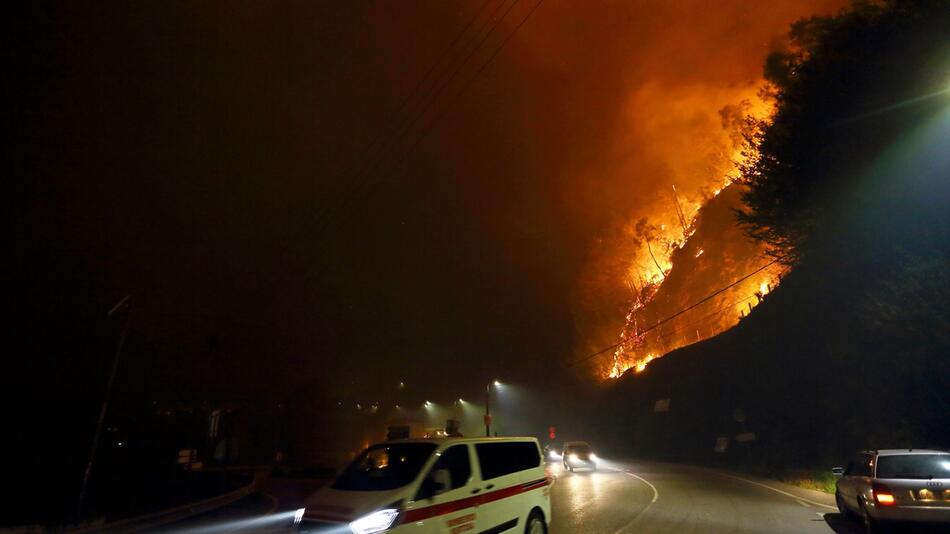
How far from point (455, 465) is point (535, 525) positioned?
7.69ft

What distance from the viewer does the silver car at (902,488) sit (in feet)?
30.9

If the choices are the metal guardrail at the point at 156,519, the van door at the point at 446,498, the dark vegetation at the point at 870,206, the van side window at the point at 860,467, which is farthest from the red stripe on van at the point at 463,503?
the dark vegetation at the point at 870,206

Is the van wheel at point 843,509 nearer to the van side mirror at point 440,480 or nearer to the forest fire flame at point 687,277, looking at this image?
the van side mirror at point 440,480

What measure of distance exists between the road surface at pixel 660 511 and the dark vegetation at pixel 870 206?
617 cm

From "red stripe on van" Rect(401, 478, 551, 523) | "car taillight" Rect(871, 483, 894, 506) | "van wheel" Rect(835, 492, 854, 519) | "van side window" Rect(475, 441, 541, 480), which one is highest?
"van side window" Rect(475, 441, 541, 480)

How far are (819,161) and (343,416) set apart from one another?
296ft

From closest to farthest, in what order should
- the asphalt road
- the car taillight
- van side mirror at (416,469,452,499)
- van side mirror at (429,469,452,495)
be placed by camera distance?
van side mirror at (416,469,452,499)
van side mirror at (429,469,452,495)
the car taillight
the asphalt road

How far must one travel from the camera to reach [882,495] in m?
9.94

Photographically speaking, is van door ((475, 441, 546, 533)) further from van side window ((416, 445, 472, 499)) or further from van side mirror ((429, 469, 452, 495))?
van side mirror ((429, 469, 452, 495))

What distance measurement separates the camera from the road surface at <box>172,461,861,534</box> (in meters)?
11.3

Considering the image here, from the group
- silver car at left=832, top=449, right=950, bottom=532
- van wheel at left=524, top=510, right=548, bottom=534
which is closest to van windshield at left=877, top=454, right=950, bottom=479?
silver car at left=832, top=449, right=950, bottom=532

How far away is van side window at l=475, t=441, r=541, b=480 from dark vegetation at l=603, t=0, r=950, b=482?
48.6 feet

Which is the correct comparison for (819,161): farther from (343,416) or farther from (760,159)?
(343,416)

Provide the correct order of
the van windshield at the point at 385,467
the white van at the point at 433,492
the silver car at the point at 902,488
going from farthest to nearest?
the silver car at the point at 902,488
the van windshield at the point at 385,467
the white van at the point at 433,492
